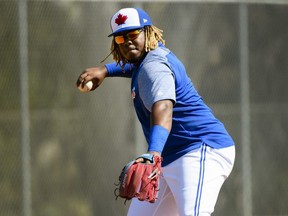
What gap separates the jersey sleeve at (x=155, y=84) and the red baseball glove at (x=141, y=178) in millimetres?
338

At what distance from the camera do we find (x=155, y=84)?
4.51 metres

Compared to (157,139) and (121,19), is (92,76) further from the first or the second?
(157,139)

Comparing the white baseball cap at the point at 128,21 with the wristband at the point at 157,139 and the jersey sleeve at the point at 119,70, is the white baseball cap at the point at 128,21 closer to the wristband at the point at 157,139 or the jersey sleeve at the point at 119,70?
the jersey sleeve at the point at 119,70

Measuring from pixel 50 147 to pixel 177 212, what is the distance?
3507 millimetres

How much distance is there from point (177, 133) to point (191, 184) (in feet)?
1.08

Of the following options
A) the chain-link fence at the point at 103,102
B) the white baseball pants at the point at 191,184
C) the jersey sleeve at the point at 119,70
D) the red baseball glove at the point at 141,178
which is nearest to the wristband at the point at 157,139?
the red baseball glove at the point at 141,178

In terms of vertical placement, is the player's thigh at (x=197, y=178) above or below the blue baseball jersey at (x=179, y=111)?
below

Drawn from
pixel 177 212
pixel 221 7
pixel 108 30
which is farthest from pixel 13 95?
pixel 177 212

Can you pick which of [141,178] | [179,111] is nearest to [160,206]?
[179,111]

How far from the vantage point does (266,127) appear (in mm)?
9844

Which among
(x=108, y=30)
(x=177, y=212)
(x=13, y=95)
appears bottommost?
(x=177, y=212)

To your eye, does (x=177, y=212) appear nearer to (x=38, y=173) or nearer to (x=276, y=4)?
(x=38, y=173)

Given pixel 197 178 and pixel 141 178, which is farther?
pixel 197 178

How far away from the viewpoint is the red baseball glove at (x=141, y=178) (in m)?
4.36
